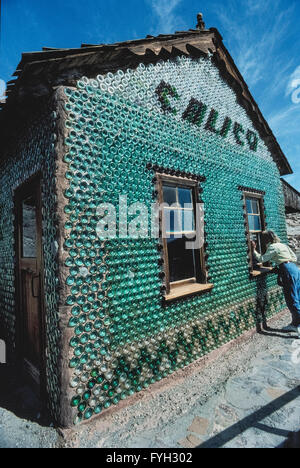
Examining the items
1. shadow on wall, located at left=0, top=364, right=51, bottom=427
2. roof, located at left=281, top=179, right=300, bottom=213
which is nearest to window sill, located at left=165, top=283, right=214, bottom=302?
shadow on wall, located at left=0, top=364, right=51, bottom=427

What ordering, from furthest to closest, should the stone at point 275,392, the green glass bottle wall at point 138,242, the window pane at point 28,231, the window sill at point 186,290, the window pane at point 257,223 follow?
the window pane at point 257,223 → the window pane at point 28,231 → the window sill at point 186,290 → the stone at point 275,392 → the green glass bottle wall at point 138,242

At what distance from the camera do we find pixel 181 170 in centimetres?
378

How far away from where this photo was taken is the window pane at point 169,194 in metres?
3.73

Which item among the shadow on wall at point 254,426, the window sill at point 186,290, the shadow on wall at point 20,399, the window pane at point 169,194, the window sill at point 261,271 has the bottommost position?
the shadow on wall at point 254,426

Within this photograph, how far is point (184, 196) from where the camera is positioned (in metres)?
4.00

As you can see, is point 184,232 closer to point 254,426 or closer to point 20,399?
point 254,426

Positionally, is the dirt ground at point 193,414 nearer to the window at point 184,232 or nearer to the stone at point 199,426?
the stone at point 199,426

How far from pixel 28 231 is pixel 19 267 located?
0.59 m

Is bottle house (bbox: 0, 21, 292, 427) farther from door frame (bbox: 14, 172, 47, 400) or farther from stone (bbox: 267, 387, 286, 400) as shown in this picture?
stone (bbox: 267, 387, 286, 400)

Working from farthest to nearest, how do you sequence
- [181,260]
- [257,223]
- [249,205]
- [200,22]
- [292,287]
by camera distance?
1. [257,223]
2. [249,205]
3. [292,287]
4. [200,22]
5. [181,260]

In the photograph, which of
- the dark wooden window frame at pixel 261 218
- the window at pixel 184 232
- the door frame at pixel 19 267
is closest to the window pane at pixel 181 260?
the window at pixel 184 232

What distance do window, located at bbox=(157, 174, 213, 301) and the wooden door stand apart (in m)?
1.78

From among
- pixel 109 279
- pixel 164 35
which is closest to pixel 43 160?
pixel 109 279

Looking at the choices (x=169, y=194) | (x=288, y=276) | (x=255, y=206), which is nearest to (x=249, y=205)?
(x=255, y=206)
